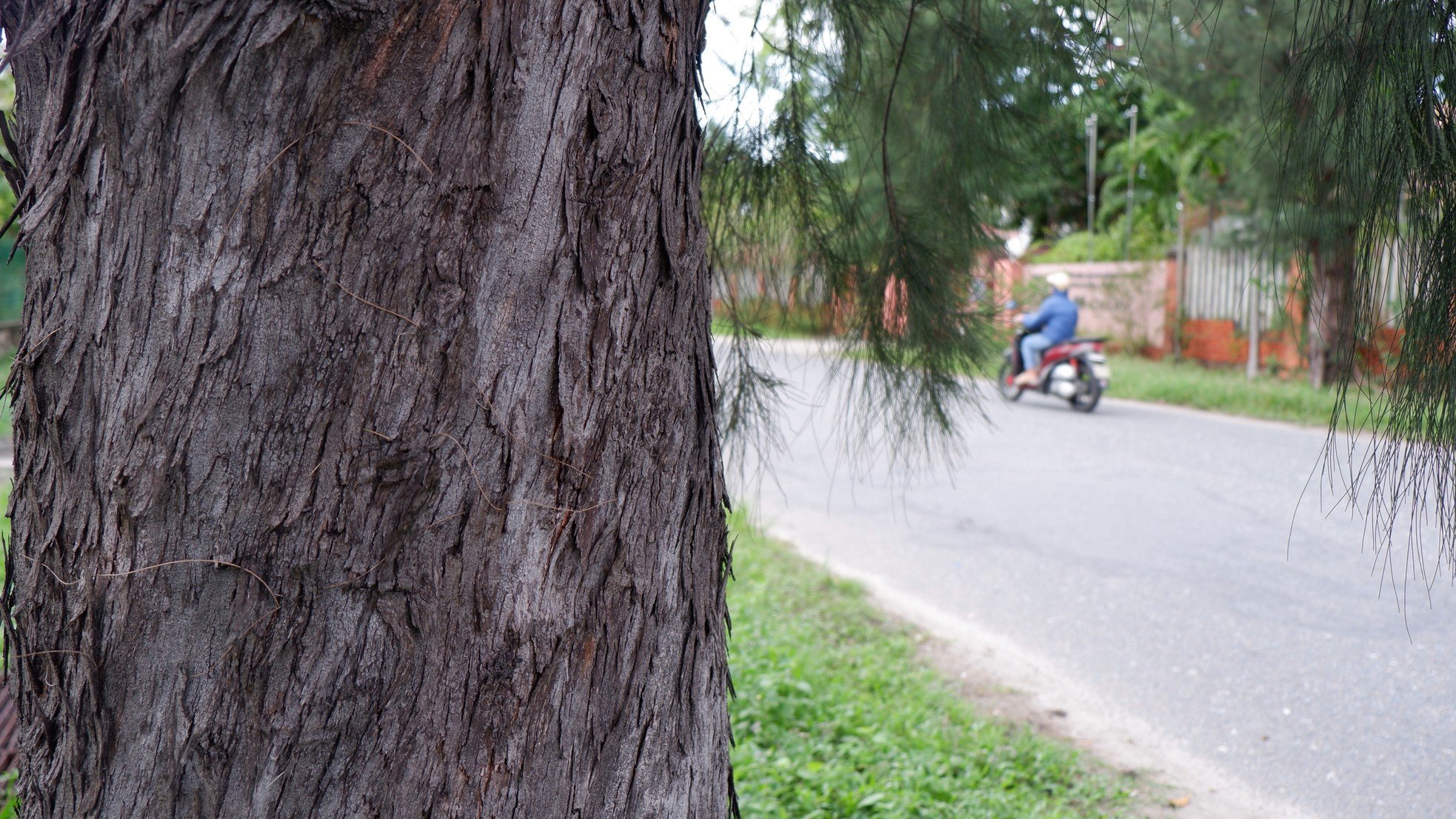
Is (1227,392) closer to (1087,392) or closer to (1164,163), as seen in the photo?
(1087,392)

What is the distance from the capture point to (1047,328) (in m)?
9.67

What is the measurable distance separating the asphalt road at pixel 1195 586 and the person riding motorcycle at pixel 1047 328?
152 cm

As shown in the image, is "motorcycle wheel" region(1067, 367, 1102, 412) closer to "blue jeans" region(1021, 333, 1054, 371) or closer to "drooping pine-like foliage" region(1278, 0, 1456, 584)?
"blue jeans" region(1021, 333, 1054, 371)

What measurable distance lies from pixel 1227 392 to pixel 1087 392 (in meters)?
1.60

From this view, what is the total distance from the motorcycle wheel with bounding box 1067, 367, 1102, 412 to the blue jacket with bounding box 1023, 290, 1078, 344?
1.32 feet

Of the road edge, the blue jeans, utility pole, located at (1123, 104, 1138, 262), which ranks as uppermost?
utility pole, located at (1123, 104, 1138, 262)

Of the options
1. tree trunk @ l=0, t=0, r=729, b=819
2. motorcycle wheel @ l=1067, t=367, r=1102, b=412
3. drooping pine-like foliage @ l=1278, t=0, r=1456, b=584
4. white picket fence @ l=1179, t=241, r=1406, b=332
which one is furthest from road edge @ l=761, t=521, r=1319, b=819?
white picket fence @ l=1179, t=241, r=1406, b=332

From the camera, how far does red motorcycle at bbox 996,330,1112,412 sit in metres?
9.45

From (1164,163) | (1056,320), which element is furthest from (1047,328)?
(1164,163)

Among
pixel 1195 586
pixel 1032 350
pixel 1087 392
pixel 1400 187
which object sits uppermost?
pixel 1400 187

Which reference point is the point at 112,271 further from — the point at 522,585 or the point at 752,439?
the point at 752,439

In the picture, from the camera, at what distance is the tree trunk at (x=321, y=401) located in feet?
3.43

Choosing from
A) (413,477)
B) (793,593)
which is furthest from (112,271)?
(793,593)

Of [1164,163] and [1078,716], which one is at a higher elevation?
[1164,163]
